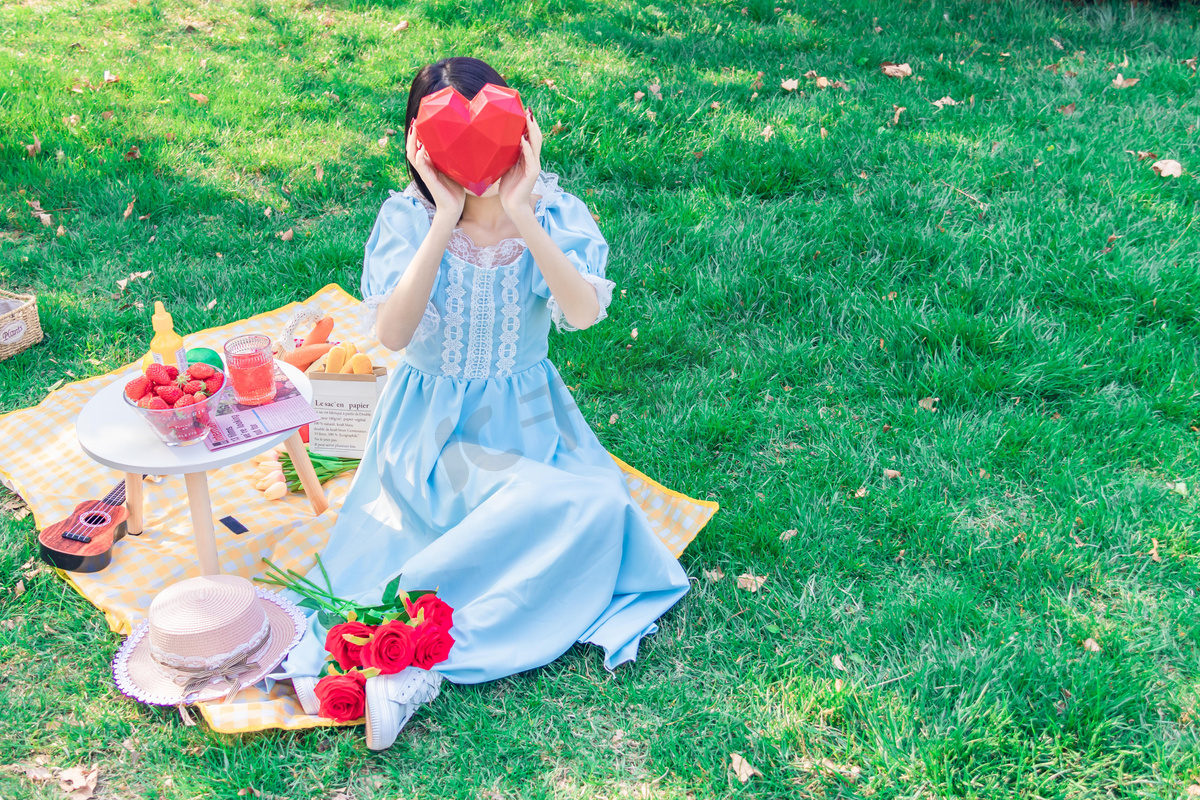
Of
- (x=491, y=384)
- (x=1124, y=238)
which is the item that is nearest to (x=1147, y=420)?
(x=1124, y=238)

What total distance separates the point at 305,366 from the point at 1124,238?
434 centimetres

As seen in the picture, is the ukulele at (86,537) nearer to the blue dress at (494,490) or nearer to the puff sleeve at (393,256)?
the blue dress at (494,490)

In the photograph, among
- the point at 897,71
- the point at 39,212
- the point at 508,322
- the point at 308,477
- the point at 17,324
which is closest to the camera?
the point at 508,322

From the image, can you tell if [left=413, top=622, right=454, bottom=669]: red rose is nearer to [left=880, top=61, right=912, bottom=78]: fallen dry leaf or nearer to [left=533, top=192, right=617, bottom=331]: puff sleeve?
[left=533, top=192, right=617, bottom=331]: puff sleeve

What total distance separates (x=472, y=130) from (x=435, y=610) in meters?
1.49

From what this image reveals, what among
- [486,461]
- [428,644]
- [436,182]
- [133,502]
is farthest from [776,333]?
[133,502]

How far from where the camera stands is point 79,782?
8.49 feet

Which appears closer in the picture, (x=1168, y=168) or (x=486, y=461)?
(x=486, y=461)

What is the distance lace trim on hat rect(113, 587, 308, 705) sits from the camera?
2.74 metres

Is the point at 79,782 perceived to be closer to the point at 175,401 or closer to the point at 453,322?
the point at 175,401

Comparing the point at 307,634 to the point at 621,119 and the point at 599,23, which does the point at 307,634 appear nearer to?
the point at 621,119

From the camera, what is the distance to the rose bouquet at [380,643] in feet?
8.78

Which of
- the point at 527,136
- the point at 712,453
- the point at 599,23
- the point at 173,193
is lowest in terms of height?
the point at 712,453

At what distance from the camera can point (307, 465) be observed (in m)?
3.56
